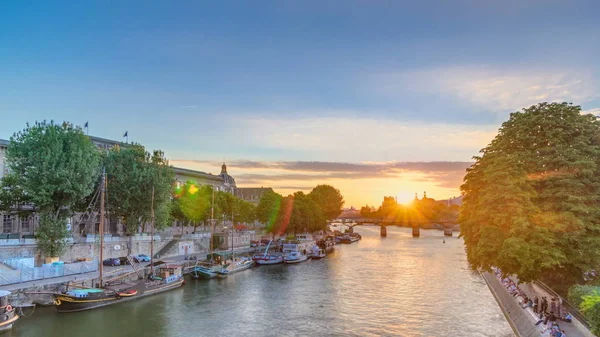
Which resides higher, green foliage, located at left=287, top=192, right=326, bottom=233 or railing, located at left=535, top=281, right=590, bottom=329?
green foliage, located at left=287, top=192, right=326, bottom=233

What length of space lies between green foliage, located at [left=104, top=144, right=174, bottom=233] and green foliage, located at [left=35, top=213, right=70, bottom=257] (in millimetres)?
11432

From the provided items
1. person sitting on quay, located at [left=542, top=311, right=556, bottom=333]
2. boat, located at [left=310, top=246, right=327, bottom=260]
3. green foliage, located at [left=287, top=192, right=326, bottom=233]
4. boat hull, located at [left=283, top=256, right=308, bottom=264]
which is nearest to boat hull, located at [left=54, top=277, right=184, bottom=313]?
person sitting on quay, located at [left=542, top=311, right=556, bottom=333]

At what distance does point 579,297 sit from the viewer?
28.0 meters

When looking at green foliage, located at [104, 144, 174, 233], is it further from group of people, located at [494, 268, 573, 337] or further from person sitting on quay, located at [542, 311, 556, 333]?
person sitting on quay, located at [542, 311, 556, 333]

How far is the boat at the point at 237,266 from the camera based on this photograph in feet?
206

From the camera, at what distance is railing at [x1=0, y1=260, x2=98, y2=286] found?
40875 millimetres

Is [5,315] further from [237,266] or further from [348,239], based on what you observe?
[348,239]

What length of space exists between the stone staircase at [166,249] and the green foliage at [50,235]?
19.2m

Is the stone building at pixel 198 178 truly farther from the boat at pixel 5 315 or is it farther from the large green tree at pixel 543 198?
the large green tree at pixel 543 198

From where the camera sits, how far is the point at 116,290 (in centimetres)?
4378

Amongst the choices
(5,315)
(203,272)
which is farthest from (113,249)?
(5,315)

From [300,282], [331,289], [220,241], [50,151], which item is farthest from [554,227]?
[220,241]

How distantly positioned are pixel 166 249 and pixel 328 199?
89.0 metres

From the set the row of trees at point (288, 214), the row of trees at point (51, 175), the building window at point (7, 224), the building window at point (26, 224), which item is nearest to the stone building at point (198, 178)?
the row of trees at point (288, 214)
